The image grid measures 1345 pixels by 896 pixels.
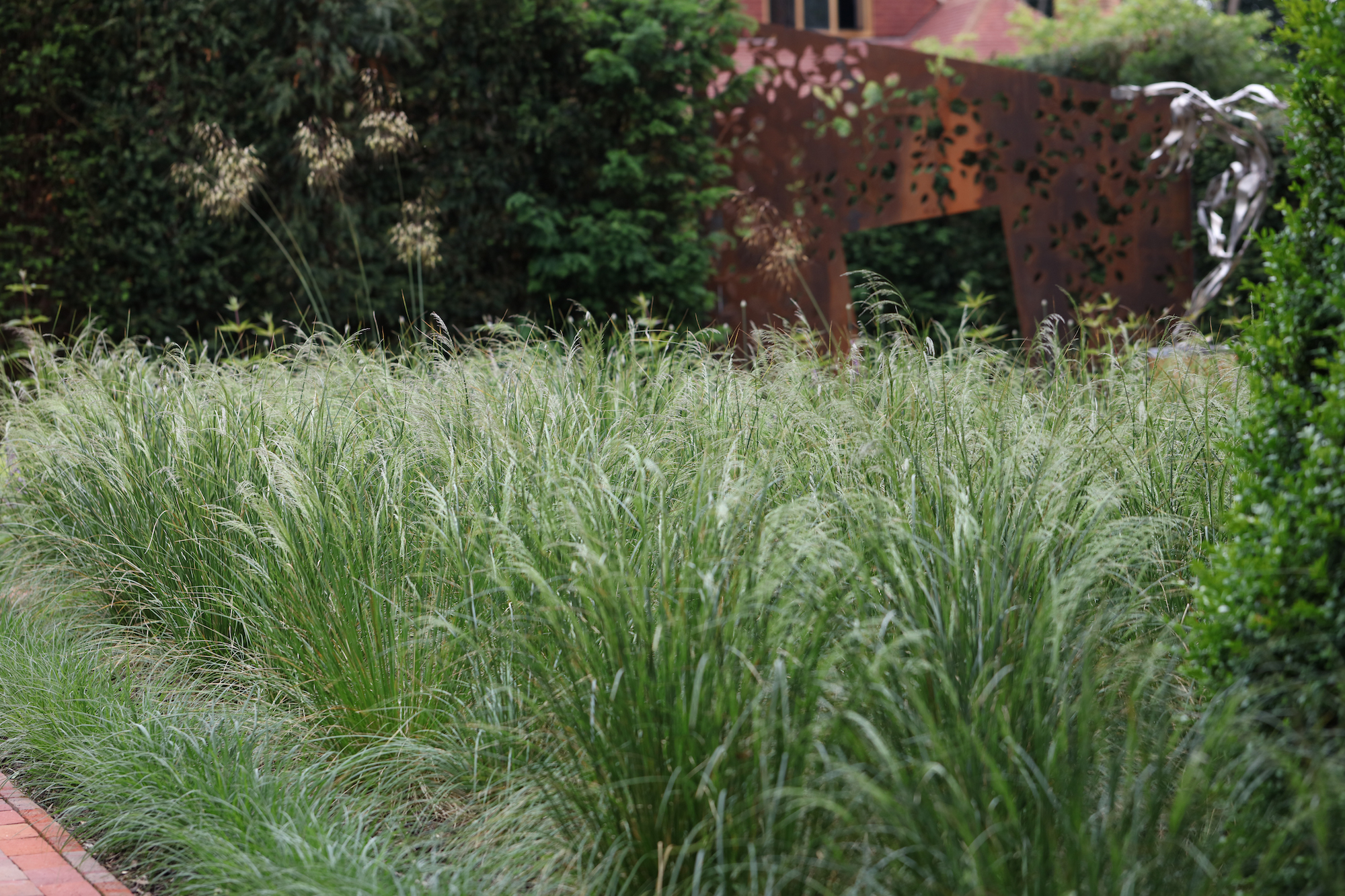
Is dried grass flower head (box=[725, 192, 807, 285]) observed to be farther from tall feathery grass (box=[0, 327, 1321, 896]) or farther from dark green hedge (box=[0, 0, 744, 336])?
tall feathery grass (box=[0, 327, 1321, 896])

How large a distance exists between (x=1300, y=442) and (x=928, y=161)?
Result: 9.38 meters

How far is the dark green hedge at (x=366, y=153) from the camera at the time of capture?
909 cm

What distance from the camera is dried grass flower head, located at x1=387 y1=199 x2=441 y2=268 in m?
8.31

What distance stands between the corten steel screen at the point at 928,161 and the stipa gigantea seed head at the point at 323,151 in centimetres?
369

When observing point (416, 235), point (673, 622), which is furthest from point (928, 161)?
point (673, 622)

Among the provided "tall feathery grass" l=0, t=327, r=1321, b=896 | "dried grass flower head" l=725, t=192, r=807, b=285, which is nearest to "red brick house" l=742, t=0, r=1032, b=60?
"dried grass flower head" l=725, t=192, r=807, b=285

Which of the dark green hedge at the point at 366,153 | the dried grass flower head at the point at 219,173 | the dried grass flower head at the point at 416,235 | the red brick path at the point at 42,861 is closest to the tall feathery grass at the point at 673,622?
the red brick path at the point at 42,861

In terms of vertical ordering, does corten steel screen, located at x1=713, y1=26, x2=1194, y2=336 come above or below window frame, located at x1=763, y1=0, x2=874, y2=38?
below

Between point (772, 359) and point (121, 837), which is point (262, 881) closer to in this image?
point (121, 837)

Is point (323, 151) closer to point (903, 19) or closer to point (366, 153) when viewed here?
point (366, 153)

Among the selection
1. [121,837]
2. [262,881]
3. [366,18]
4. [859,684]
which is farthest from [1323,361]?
[366,18]

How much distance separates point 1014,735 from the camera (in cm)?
204

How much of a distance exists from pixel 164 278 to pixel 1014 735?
870 cm

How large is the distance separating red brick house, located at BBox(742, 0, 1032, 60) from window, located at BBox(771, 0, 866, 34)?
0.04 feet
